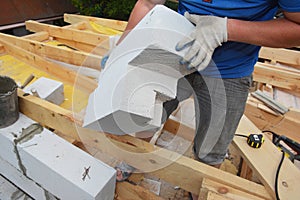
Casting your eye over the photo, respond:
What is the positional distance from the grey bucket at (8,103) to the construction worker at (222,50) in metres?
0.71

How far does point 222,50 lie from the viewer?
1.08 m

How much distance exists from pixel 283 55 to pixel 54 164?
2.52m

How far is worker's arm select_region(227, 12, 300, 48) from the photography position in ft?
2.88

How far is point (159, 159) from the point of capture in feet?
3.48

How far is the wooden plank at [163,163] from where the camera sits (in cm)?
99

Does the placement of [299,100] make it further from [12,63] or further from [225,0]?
[12,63]

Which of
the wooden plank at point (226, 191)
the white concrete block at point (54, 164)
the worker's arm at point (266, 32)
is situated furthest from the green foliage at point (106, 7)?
the wooden plank at point (226, 191)

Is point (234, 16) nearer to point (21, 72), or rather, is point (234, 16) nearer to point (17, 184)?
point (17, 184)

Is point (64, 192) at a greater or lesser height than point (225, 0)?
lesser

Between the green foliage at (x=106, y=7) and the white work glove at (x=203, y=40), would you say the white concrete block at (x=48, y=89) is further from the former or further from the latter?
the green foliage at (x=106, y=7)

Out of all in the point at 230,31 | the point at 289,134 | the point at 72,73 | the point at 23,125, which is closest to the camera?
the point at 230,31

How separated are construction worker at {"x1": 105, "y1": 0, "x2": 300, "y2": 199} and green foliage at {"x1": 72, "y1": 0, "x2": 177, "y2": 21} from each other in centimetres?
316

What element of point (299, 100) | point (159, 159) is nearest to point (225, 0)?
point (159, 159)

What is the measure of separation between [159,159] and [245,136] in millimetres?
560
